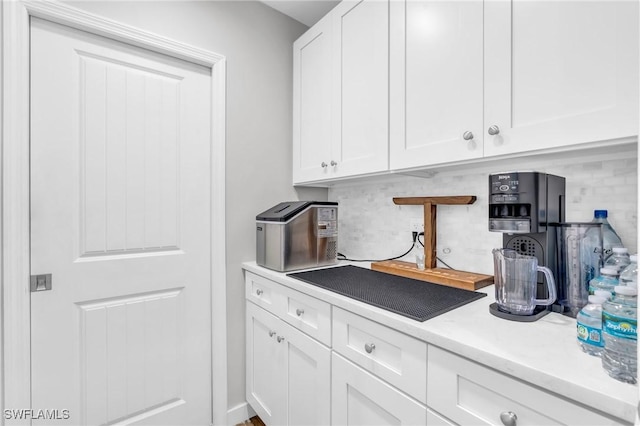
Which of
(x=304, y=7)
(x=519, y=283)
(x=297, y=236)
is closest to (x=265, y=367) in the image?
Answer: (x=297, y=236)

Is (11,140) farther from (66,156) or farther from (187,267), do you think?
(187,267)

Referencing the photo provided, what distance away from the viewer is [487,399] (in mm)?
724

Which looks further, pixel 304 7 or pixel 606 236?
pixel 304 7

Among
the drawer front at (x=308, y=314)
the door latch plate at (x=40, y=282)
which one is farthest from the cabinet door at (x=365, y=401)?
the door latch plate at (x=40, y=282)

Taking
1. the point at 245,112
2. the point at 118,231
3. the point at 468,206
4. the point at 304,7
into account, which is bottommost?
the point at 118,231

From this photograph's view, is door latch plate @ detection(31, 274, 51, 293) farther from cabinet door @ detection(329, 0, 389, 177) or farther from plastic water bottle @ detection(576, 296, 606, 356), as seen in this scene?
plastic water bottle @ detection(576, 296, 606, 356)

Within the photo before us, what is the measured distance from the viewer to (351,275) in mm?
1493

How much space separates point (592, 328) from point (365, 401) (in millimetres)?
688

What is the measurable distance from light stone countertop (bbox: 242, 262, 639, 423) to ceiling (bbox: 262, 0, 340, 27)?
1.75 m

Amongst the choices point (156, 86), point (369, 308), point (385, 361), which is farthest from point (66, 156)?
point (385, 361)

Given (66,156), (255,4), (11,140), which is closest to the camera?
(11,140)

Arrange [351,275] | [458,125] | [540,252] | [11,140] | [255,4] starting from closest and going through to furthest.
A: [540,252] → [458,125] → [11,140] → [351,275] → [255,4]

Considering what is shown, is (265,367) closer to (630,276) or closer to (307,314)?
(307,314)

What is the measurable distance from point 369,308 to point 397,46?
1.08 m
